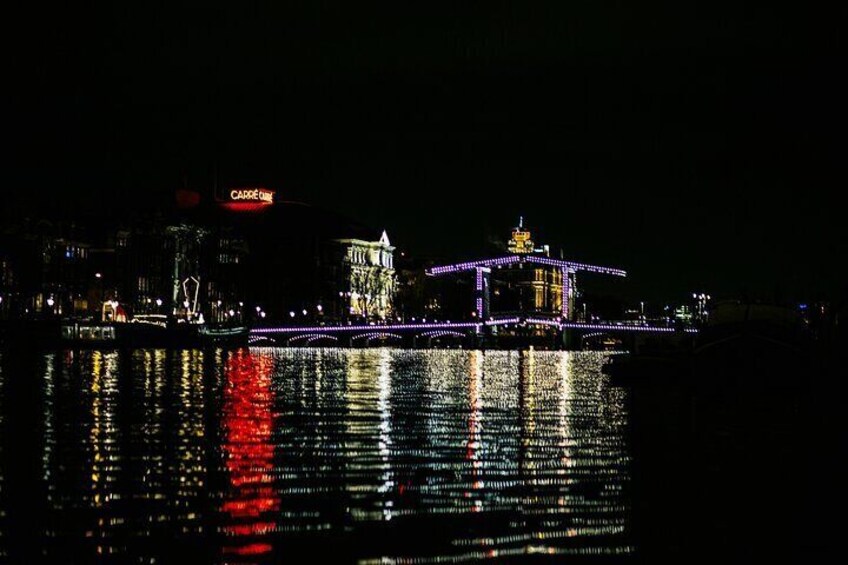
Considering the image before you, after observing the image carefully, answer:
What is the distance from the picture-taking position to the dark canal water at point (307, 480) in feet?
45.3

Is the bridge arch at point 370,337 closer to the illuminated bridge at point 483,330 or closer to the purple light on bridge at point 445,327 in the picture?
the illuminated bridge at point 483,330

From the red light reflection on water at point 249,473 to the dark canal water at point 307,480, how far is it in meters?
0.04

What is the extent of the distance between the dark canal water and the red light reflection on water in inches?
1.5

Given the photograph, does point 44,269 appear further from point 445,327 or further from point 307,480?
point 307,480

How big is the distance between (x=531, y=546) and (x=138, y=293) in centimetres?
13481

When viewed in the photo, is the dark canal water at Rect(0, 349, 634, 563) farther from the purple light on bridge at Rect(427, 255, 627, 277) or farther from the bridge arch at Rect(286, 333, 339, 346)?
the purple light on bridge at Rect(427, 255, 627, 277)

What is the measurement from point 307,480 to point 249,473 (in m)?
1.12

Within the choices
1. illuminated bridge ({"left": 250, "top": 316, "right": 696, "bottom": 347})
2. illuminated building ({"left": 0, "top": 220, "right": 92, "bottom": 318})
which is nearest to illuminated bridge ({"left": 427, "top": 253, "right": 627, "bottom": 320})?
illuminated bridge ({"left": 250, "top": 316, "right": 696, "bottom": 347})

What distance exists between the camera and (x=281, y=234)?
647 feet

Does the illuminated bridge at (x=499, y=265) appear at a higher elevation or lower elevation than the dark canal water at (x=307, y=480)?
higher

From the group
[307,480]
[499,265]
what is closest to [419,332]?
[499,265]

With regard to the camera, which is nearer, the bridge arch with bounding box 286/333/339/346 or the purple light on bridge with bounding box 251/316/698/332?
the purple light on bridge with bounding box 251/316/698/332

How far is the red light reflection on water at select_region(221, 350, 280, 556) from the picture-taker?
14211mm

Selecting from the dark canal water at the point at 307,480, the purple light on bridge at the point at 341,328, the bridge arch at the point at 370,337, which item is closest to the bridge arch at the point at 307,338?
the purple light on bridge at the point at 341,328
